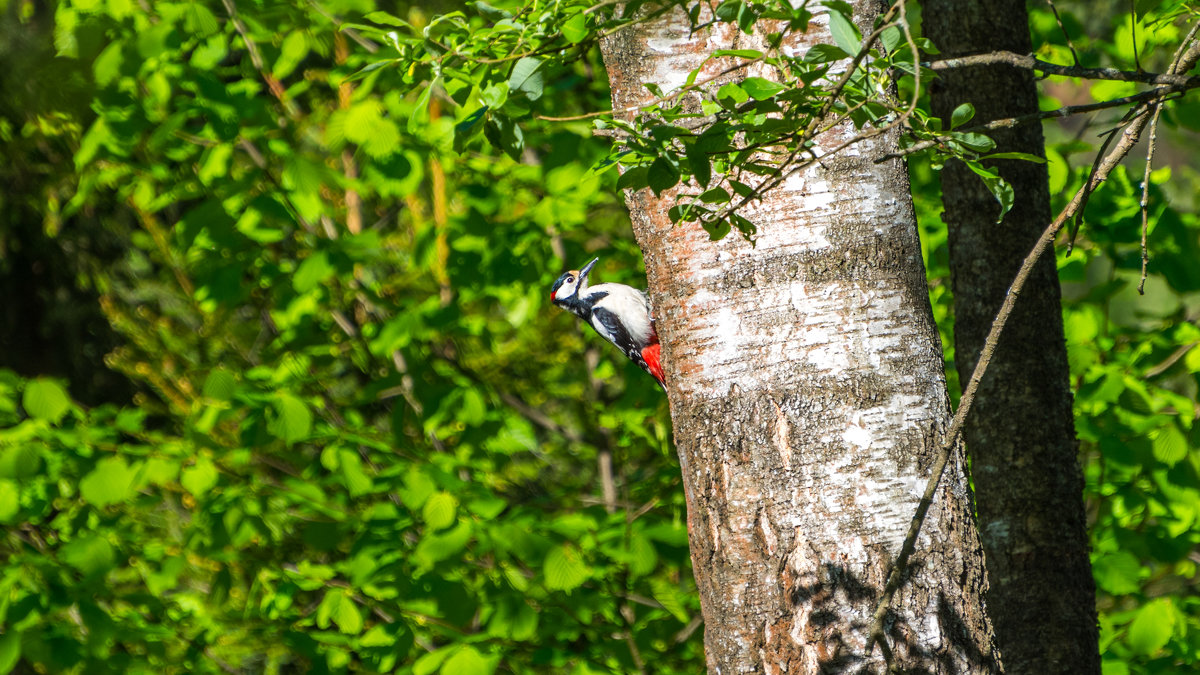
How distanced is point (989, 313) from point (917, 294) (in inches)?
32.3

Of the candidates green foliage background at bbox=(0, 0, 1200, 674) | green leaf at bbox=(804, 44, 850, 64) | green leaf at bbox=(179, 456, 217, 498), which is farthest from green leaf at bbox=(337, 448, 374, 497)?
green leaf at bbox=(804, 44, 850, 64)

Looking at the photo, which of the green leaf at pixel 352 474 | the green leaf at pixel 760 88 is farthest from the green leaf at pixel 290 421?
the green leaf at pixel 760 88

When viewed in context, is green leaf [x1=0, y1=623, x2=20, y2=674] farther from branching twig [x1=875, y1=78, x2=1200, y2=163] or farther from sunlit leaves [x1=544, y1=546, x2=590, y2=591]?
branching twig [x1=875, y1=78, x2=1200, y2=163]

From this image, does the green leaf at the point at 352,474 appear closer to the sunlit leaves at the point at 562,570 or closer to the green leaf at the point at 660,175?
the sunlit leaves at the point at 562,570

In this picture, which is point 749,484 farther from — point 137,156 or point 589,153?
point 137,156

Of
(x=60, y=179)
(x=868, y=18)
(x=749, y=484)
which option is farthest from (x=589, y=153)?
(x=60, y=179)

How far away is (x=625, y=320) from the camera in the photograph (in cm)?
373

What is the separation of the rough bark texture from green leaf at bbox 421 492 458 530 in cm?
152

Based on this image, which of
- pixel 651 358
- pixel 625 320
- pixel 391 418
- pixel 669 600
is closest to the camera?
pixel 391 418

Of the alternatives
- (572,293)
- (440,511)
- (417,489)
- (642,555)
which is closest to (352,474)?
(417,489)

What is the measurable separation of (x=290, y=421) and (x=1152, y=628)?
8.49 feet

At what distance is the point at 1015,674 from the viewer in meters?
2.04

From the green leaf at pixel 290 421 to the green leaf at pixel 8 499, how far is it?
0.85 metres

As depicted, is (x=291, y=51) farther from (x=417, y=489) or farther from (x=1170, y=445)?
(x=1170, y=445)
